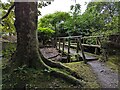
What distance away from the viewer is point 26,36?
4.68 metres

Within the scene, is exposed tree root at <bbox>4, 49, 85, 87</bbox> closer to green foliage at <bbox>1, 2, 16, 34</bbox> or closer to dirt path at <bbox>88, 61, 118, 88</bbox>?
dirt path at <bbox>88, 61, 118, 88</bbox>

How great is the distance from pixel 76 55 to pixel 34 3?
3135 millimetres

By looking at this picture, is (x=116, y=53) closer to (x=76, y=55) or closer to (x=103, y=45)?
(x=103, y=45)

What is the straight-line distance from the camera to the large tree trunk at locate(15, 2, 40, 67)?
4656 mm

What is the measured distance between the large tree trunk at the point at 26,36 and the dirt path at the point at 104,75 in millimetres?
1820

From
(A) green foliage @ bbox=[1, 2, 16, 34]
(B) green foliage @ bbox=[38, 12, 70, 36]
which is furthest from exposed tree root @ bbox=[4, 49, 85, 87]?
(B) green foliage @ bbox=[38, 12, 70, 36]

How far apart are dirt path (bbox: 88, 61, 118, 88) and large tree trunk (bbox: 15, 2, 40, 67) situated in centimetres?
182

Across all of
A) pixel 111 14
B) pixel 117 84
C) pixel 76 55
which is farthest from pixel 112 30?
pixel 117 84

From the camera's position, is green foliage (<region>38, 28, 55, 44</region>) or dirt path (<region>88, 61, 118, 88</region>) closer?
dirt path (<region>88, 61, 118, 88</region>)

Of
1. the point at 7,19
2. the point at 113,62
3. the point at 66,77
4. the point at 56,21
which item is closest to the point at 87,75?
the point at 66,77

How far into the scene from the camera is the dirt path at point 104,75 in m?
4.52

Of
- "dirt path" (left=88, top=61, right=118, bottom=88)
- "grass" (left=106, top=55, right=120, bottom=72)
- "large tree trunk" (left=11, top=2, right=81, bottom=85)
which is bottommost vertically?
"dirt path" (left=88, top=61, right=118, bottom=88)

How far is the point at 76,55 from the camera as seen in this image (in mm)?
7289

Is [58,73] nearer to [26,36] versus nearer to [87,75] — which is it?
[87,75]
